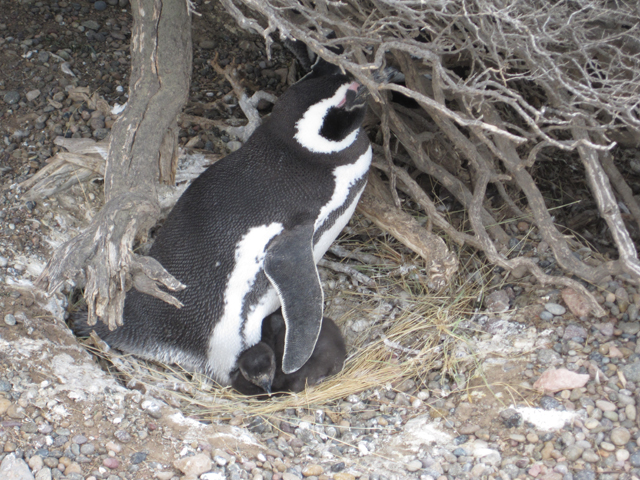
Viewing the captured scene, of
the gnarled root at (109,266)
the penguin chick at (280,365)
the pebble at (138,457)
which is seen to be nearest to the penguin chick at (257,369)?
the penguin chick at (280,365)

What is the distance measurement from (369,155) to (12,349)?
4.75 ft

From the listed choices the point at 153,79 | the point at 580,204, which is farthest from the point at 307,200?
the point at 580,204

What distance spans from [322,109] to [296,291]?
66 centimetres

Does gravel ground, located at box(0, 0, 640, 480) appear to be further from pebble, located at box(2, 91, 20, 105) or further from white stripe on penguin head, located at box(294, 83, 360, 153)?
white stripe on penguin head, located at box(294, 83, 360, 153)

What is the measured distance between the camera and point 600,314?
71.7 inches

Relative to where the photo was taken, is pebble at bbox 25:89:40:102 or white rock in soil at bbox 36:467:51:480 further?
pebble at bbox 25:89:40:102

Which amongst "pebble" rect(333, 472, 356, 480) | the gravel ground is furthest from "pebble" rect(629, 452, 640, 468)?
"pebble" rect(333, 472, 356, 480)

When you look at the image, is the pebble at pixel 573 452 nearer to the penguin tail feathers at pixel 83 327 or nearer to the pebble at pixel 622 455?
the pebble at pixel 622 455

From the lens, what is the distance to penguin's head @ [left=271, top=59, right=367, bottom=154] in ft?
6.92

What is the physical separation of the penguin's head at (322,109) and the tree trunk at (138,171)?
15.5 inches

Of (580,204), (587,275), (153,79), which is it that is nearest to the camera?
(587,275)

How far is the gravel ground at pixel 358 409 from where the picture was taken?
57.5 inches

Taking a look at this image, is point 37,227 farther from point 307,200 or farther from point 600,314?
point 600,314

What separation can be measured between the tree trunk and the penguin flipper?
0.42 metres
